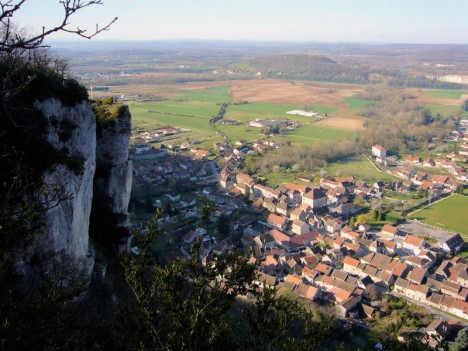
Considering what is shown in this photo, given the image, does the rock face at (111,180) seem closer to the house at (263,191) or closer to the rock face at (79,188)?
the rock face at (79,188)

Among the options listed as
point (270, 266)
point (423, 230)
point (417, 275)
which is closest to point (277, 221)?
point (270, 266)

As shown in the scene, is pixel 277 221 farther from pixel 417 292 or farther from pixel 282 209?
pixel 417 292

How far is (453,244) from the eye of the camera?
2573cm

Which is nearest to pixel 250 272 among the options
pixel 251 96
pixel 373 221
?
pixel 373 221

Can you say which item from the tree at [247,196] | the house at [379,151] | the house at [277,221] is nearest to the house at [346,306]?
the house at [277,221]

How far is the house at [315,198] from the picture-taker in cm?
3309

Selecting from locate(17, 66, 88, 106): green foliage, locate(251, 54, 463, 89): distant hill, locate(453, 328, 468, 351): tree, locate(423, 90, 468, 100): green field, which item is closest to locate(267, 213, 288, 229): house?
locate(453, 328, 468, 351): tree

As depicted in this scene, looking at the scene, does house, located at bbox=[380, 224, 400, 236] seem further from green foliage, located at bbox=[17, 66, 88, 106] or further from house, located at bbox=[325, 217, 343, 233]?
green foliage, located at bbox=[17, 66, 88, 106]

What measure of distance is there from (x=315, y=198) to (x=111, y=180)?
22.0 metres

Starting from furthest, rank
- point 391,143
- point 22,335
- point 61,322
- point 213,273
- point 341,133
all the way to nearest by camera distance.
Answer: point 341,133 < point 391,143 < point 213,273 < point 61,322 < point 22,335

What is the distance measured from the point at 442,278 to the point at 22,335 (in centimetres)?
2258

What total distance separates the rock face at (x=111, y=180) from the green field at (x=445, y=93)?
87.5m

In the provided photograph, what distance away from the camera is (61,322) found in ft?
16.1

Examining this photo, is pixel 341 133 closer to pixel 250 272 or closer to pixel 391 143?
pixel 391 143
